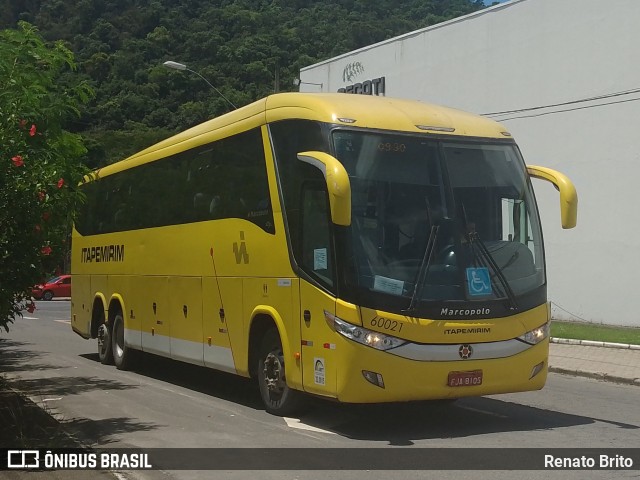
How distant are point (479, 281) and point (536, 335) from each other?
0.99m

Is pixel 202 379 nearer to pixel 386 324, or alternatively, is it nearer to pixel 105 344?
pixel 105 344

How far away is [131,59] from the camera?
70.2m

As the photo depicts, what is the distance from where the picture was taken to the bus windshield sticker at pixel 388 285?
27.8 ft

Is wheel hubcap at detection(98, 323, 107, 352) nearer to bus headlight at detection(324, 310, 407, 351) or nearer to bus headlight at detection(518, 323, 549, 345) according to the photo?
bus headlight at detection(324, 310, 407, 351)

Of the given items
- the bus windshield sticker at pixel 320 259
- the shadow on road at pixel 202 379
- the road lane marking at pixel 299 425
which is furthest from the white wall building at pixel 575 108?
the bus windshield sticker at pixel 320 259

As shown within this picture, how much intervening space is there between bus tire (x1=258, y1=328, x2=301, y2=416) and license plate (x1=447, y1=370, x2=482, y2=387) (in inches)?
77.8

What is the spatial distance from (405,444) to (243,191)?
157 inches

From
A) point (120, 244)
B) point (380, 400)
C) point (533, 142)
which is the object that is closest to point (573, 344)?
point (533, 142)

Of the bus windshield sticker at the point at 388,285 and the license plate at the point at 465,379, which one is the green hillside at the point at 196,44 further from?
the license plate at the point at 465,379

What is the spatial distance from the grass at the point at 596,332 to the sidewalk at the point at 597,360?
63 centimetres

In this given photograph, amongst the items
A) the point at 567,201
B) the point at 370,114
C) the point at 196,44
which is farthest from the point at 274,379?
the point at 196,44

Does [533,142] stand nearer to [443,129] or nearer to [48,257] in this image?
[443,129]

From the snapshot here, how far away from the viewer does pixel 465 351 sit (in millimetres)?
8695

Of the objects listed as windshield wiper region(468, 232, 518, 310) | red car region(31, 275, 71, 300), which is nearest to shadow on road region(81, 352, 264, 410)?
windshield wiper region(468, 232, 518, 310)
